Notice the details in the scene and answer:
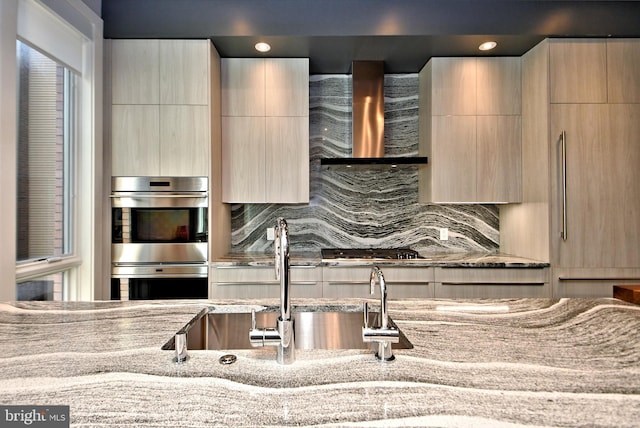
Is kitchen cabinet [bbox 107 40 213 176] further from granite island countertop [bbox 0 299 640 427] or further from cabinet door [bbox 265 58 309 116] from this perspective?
granite island countertop [bbox 0 299 640 427]

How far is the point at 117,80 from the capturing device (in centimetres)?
279

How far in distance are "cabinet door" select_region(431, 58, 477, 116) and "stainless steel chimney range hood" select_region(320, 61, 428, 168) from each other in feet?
1.36

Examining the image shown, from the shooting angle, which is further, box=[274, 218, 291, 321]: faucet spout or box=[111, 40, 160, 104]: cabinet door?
box=[111, 40, 160, 104]: cabinet door

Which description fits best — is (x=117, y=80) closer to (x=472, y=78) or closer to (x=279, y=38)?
(x=279, y=38)

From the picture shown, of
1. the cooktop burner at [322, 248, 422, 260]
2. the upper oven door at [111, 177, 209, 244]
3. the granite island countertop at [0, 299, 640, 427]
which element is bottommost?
the granite island countertop at [0, 299, 640, 427]

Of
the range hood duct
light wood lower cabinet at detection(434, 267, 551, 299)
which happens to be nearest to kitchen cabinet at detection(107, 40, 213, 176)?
the range hood duct

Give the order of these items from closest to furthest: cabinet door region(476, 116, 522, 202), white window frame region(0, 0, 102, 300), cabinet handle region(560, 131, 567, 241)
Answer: white window frame region(0, 0, 102, 300) → cabinet handle region(560, 131, 567, 241) → cabinet door region(476, 116, 522, 202)

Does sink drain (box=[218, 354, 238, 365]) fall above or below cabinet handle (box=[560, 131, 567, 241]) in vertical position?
below

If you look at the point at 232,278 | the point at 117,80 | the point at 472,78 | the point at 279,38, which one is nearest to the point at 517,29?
the point at 472,78

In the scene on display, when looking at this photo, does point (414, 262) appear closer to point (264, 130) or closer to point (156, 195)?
point (264, 130)

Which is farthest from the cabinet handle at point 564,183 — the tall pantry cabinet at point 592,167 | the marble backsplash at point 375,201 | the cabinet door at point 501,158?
the marble backsplash at point 375,201

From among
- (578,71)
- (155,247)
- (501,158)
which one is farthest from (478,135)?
(155,247)

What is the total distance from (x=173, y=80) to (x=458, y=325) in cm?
253

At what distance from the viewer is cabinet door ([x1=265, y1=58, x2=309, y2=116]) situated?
3057 mm
